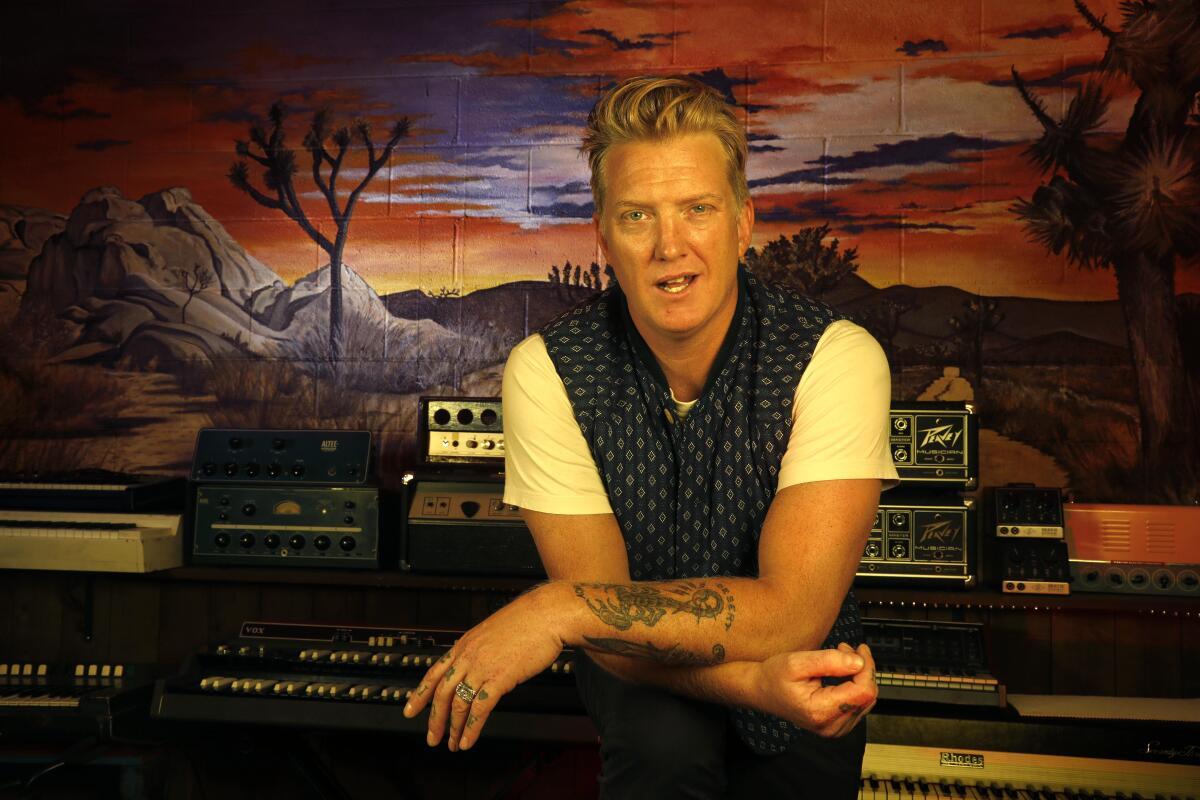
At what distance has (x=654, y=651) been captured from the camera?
1.59 metres

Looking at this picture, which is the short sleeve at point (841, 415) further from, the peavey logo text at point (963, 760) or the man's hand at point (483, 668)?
the peavey logo text at point (963, 760)

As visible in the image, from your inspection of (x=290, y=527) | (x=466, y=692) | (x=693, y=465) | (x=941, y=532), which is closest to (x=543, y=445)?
(x=693, y=465)

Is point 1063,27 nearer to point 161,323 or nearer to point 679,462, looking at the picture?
point 679,462

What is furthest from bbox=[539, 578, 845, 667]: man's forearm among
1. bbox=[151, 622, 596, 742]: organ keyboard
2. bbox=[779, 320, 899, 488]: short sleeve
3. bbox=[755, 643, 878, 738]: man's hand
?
bbox=[151, 622, 596, 742]: organ keyboard

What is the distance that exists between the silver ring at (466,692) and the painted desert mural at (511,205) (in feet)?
8.18

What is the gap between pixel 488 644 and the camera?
4.89ft

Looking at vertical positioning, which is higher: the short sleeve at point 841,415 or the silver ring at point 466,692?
the short sleeve at point 841,415

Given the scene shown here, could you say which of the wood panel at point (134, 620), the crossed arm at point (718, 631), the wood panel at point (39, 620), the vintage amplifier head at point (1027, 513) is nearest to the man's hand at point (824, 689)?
the crossed arm at point (718, 631)

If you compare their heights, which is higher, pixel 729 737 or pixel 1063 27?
pixel 1063 27

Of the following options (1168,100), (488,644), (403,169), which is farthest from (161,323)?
(1168,100)

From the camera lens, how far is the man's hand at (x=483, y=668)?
56.7 inches

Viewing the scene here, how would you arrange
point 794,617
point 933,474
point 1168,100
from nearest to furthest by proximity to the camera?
point 794,617 → point 933,474 → point 1168,100

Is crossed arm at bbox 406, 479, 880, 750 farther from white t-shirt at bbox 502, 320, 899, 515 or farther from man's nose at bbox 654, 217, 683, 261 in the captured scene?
man's nose at bbox 654, 217, 683, 261

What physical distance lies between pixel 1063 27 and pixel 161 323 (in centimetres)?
332
